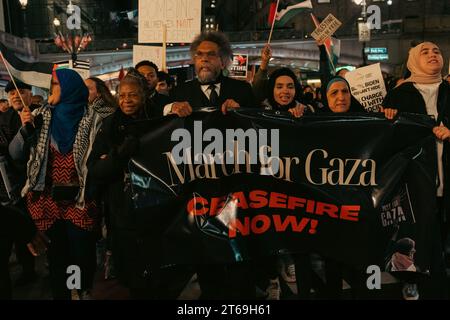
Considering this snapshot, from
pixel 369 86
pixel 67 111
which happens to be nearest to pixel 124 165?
pixel 67 111

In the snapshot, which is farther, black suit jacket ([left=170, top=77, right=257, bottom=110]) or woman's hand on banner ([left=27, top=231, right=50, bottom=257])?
black suit jacket ([left=170, top=77, right=257, bottom=110])

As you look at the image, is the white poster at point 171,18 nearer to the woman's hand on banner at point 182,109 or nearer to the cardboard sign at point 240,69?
the woman's hand on banner at point 182,109

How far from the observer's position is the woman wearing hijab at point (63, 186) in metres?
4.30

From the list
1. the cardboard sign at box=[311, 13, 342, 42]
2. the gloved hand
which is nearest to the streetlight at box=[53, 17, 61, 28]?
the cardboard sign at box=[311, 13, 342, 42]

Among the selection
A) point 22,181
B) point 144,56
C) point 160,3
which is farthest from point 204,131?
point 144,56

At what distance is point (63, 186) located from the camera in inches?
170

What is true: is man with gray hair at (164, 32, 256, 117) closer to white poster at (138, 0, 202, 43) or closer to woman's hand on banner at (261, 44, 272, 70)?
woman's hand on banner at (261, 44, 272, 70)

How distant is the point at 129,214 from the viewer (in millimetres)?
4082

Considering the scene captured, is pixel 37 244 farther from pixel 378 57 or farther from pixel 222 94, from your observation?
pixel 378 57

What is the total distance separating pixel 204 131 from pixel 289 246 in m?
1.07

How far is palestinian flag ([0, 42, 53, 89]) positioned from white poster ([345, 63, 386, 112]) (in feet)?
12.0

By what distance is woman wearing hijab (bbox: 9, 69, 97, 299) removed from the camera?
4297mm

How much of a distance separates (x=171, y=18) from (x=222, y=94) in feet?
10.4
